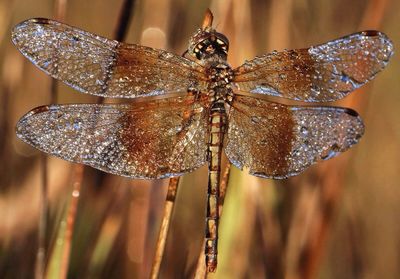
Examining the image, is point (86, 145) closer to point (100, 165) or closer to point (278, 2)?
point (100, 165)

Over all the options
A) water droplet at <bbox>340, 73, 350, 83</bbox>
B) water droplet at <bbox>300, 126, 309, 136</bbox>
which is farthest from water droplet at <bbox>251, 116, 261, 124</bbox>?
water droplet at <bbox>340, 73, 350, 83</bbox>

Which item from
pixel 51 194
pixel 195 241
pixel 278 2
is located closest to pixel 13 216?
pixel 51 194

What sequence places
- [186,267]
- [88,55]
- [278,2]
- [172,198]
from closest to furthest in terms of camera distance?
[172,198]
[88,55]
[186,267]
[278,2]

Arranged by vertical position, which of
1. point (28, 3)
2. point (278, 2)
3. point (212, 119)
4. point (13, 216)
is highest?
point (28, 3)

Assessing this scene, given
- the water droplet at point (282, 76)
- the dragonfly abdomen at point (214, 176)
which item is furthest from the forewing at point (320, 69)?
the dragonfly abdomen at point (214, 176)

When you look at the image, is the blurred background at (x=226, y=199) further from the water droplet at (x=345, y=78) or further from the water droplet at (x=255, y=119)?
the water droplet at (x=345, y=78)
